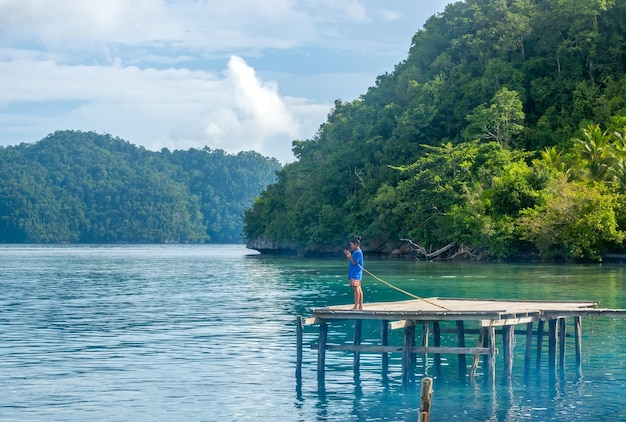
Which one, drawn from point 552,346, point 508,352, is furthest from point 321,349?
point 552,346

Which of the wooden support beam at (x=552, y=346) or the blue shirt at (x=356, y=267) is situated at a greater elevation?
the blue shirt at (x=356, y=267)

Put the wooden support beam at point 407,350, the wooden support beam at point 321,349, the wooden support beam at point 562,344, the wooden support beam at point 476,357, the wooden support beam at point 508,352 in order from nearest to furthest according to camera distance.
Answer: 1. the wooden support beam at point 407,350
2. the wooden support beam at point 321,349
3. the wooden support beam at point 508,352
4. the wooden support beam at point 476,357
5. the wooden support beam at point 562,344

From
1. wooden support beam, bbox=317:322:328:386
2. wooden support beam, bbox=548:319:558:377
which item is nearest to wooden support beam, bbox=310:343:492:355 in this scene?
wooden support beam, bbox=317:322:328:386

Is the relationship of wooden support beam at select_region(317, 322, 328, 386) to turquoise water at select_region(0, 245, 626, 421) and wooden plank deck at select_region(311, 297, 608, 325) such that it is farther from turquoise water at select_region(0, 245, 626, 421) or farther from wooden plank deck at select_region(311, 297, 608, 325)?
wooden plank deck at select_region(311, 297, 608, 325)

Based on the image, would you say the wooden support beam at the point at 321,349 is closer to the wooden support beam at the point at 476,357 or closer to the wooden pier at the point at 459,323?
the wooden pier at the point at 459,323

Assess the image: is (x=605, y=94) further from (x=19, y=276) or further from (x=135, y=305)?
(x=135, y=305)

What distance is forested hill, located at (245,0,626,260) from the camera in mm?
82438

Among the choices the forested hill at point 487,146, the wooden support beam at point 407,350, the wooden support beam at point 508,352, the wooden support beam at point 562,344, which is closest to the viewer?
the wooden support beam at point 407,350

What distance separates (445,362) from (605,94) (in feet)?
256

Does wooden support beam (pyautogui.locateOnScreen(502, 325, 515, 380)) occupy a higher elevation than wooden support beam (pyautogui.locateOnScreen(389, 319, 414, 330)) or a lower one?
lower

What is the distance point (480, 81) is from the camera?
351 feet

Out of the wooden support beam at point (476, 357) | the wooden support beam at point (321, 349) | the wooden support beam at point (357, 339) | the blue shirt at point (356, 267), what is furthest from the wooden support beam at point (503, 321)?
the wooden support beam at point (321, 349)

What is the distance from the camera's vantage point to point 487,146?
92312 millimetres

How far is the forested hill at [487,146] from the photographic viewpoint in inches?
3246
